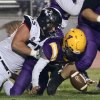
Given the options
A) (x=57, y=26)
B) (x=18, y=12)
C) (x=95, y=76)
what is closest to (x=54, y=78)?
(x=57, y=26)

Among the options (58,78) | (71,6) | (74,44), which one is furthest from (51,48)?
(71,6)

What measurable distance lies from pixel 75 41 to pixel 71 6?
62cm

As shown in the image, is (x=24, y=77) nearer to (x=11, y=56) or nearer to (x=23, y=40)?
(x=11, y=56)

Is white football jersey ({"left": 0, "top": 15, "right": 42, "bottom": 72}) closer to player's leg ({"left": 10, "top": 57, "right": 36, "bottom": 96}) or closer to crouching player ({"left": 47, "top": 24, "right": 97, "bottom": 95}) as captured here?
player's leg ({"left": 10, "top": 57, "right": 36, "bottom": 96})

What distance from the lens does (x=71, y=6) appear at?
7.68 metres

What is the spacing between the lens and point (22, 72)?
7.62 meters

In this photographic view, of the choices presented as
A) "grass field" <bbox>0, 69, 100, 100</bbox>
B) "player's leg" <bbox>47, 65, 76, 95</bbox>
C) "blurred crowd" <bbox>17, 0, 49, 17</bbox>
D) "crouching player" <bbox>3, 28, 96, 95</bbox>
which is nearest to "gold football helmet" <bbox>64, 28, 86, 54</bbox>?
"crouching player" <bbox>3, 28, 96, 95</bbox>

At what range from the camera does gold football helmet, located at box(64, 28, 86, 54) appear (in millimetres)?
7223

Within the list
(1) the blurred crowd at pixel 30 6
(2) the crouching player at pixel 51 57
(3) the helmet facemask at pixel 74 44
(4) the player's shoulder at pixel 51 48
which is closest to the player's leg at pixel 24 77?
(2) the crouching player at pixel 51 57

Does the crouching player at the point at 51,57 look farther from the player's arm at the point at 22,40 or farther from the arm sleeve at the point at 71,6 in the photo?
the arm sleeve at the point at 71,6

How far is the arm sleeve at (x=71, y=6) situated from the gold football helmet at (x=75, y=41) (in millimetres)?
426

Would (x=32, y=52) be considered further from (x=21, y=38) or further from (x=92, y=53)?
(x=92, y=53)

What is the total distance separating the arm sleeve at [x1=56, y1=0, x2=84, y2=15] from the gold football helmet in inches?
16.8

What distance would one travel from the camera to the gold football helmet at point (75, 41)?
7.22m
